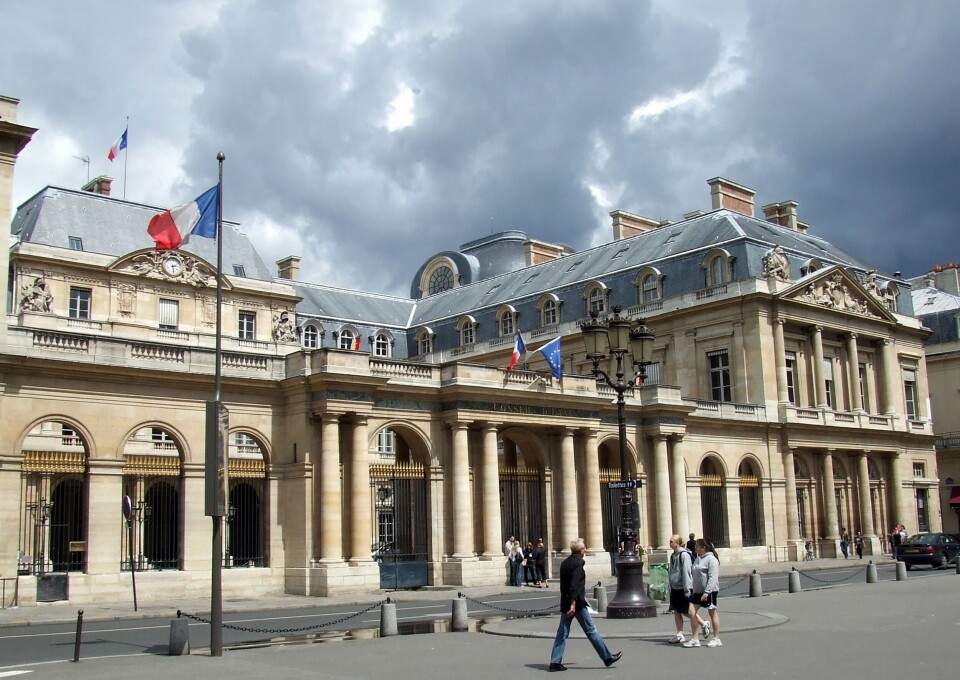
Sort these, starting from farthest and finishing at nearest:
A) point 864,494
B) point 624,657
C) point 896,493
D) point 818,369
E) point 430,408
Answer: point 896,493 → point 864,494 → point 818,369 → point 430,408 → point 624,657

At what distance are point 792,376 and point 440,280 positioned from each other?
29628mm

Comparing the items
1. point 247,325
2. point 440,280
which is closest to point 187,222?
point 247,325

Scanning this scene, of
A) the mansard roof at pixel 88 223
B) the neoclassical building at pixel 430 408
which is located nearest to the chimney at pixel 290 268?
the neoclassical building at pixel 430 408

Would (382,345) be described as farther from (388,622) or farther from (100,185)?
(388,622)

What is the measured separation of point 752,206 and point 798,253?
301 inches

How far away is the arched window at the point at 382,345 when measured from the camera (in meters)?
60.4

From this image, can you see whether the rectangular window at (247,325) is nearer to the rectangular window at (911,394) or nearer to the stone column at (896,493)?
the stone column at (896,493)

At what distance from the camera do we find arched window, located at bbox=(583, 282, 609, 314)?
2110 inches

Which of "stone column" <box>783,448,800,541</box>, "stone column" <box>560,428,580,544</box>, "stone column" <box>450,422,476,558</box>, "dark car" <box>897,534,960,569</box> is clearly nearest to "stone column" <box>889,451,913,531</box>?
"stone column" <box>783,448,800,541</box>

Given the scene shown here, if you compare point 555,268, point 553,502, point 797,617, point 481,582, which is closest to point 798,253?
point 555,268

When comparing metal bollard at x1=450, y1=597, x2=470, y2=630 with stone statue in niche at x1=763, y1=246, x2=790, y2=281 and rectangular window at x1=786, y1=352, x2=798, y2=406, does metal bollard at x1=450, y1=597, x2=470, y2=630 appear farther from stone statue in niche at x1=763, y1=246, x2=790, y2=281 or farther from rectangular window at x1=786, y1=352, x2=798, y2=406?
rectangular window at x1=786, y1=352, x2=798, y2=406

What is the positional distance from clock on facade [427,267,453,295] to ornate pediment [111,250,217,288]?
87.9ft

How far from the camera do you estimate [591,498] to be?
38750 millimetres

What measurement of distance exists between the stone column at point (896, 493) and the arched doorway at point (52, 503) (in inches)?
1541
